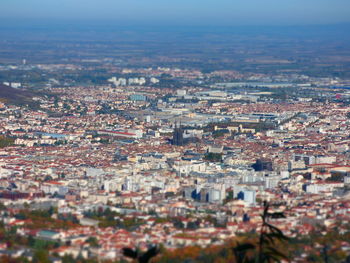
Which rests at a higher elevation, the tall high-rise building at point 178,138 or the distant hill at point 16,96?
the tall high-rise building at point 178,138

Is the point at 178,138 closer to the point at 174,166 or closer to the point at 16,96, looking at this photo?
the point at 174,166

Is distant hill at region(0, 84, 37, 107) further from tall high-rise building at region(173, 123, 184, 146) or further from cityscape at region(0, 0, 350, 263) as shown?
tall high-rise building at region(173, 123, 184, 146)

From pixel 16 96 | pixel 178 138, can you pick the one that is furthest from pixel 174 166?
pixel 16 96

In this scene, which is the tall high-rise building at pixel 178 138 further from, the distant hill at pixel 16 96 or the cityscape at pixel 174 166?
the distant hill at pixel 16 96

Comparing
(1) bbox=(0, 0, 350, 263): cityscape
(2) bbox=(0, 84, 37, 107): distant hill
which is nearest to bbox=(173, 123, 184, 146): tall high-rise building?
(1) bbox=(0, 0, 350, 263): cityscape

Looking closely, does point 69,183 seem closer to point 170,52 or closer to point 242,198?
point 242,198

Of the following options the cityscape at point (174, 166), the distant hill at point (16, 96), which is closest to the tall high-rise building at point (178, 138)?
the cityscape at point (174, 166)

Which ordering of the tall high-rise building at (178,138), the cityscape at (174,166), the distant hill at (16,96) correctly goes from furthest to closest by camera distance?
1. the distant hill at (16,96)
2. the tall high-rise building at (178,138)
3. the cityscape at (174,166)
